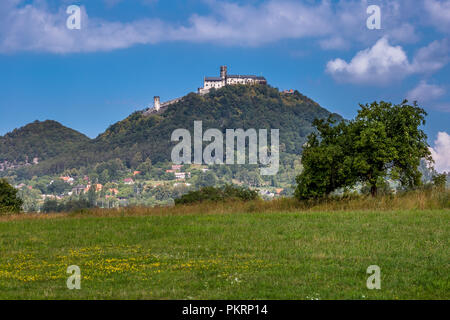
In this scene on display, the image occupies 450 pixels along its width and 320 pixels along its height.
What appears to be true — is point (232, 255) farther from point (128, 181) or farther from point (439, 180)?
point (128, 181)

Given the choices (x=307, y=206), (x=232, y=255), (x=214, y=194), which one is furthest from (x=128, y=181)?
(x=232, y=255)

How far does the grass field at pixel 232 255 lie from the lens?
→ 335 inches

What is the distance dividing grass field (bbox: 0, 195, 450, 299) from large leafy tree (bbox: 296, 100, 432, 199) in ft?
17.2

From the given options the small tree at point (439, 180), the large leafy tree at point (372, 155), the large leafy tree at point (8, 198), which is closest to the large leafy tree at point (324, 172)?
the large leafy tree at point (372, 155)

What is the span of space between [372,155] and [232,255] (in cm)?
1424

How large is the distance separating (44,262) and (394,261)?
27.3 ft

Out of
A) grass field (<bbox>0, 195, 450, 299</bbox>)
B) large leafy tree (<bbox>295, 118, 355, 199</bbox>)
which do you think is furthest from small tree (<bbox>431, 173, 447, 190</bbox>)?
grass field (<bbox>0, 195, 450, 299</bbox>)

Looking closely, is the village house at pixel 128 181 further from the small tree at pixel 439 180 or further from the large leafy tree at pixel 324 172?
the small tree at pixel 439 180

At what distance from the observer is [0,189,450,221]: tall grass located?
800 inches

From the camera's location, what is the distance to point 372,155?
23922 millimetres

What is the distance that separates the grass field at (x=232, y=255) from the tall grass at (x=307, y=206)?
150 centimetres

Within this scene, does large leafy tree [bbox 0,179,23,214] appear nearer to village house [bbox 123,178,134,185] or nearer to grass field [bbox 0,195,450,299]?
grass field [bbox 0,195,450,299]
